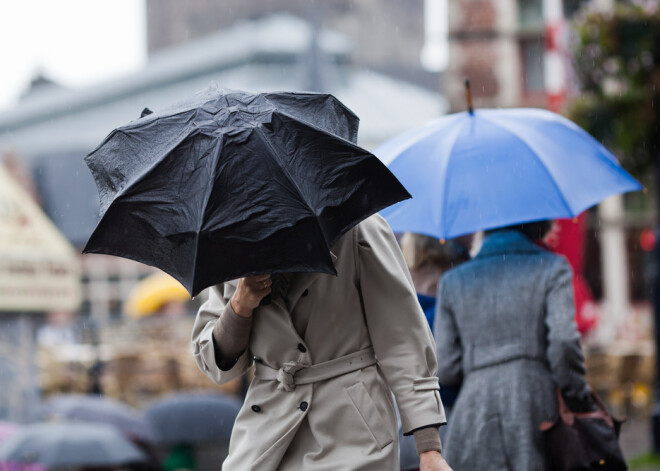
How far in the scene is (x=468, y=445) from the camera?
428cm

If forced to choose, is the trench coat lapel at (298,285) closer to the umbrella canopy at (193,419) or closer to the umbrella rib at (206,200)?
the umbrella rib at (206,200)

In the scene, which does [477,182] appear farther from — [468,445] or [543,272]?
[468,445]

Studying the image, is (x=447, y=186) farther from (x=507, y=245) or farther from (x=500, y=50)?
(x=500, y=50)

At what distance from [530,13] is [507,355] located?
2120 centimetres

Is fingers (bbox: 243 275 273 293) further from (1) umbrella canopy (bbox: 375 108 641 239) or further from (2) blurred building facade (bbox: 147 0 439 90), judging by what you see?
(2) blurred building facade (bbox: 147 0 439 90)

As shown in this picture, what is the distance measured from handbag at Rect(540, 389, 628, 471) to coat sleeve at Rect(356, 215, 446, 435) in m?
1.28

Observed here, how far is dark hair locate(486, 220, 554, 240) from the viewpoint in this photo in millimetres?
4590

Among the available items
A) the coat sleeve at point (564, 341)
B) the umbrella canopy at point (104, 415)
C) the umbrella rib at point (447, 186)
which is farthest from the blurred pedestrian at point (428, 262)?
the umbrella canopy at point (104, 415)

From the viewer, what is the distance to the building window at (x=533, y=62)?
2441 centimetres

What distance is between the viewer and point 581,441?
4.16m

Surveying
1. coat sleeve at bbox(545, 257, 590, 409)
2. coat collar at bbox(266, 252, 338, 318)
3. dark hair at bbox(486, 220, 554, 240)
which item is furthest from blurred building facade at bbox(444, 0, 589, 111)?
coat collar at bbox(266, 252, 338, 318)

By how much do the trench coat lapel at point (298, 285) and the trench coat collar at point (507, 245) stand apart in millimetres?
1608

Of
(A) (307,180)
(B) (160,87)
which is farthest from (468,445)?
(B) (160,87)

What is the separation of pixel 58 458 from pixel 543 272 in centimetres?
392
